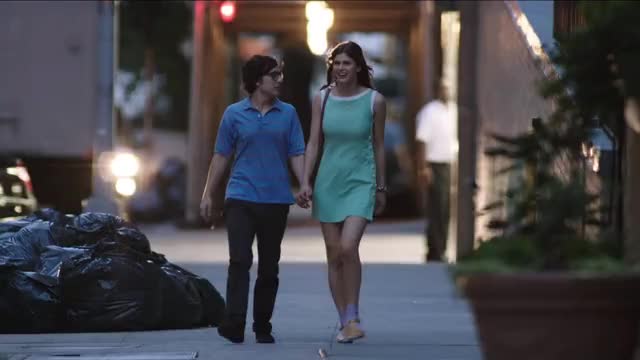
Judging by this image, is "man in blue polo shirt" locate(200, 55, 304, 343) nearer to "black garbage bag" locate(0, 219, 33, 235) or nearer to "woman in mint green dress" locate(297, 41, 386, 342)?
"woman in mint green dress" locate(297, 41, 386, 342)

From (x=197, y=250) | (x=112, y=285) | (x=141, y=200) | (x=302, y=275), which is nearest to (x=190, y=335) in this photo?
(x=112, y=285)

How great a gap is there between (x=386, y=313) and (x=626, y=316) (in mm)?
5720

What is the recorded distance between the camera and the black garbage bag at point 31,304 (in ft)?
34.6

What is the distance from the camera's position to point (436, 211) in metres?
18.2

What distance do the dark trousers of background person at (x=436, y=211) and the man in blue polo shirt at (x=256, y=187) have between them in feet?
27.1

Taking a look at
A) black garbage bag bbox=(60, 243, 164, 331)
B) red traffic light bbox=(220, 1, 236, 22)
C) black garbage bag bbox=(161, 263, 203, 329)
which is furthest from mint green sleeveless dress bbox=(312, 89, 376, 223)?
red traffic light bbox=(220, 1, 236, 22)

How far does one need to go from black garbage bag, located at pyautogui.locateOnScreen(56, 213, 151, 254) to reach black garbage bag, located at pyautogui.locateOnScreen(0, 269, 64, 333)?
0.62 meters

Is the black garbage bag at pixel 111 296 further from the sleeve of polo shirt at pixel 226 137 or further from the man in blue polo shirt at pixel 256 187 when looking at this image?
the sleeve of polo shirt at pixel 226 137

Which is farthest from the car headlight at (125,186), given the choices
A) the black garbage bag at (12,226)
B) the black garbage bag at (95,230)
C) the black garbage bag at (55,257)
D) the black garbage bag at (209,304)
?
the black garbage bag at (209,304)

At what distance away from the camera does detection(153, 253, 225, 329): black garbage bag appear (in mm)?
10609

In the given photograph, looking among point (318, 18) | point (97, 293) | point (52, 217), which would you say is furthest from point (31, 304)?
point (318, 18)

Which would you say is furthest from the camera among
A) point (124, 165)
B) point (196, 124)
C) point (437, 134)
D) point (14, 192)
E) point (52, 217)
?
point (196, 124)

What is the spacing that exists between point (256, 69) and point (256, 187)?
68 centimetres

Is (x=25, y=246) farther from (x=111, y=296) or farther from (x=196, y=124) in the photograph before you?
(x=196, y=124)
